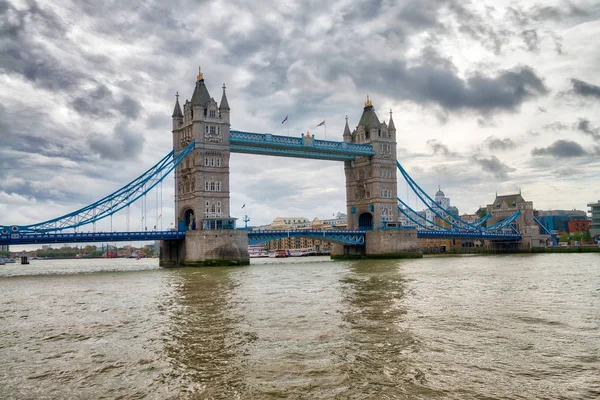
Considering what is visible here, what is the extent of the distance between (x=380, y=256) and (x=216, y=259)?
1036 inches

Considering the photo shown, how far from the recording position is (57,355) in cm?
1276

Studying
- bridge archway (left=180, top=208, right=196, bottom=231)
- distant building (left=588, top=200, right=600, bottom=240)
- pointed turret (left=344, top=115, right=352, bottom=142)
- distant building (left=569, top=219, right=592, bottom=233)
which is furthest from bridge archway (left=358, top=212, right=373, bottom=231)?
distant building (left=569, top=219, right=592, bottom=233)

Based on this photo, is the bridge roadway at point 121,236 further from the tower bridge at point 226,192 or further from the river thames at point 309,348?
the river thames at point 309,348

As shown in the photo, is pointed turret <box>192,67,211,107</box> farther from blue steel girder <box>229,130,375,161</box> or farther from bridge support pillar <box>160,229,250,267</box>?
bridge support pillar <box>160,229,250,267</box>

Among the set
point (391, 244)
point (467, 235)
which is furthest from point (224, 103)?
point (467, 235)

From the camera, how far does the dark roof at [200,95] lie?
6262cm

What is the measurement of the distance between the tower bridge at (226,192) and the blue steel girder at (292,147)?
0.13 meters

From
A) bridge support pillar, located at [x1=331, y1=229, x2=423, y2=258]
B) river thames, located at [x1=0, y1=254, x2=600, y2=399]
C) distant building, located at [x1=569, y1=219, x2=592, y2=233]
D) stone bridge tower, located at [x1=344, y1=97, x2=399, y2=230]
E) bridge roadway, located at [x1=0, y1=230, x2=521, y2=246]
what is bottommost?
river thames, located at [x1=0, y1=254, x2=600, y2=399]

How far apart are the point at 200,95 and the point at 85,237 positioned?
21156mm

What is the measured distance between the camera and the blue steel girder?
66188mm

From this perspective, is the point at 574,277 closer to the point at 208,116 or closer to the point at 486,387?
the point at 486,387

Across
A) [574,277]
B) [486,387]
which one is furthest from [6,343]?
[574,277]

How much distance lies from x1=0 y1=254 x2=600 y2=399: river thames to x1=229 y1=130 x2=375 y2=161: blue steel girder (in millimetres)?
43788

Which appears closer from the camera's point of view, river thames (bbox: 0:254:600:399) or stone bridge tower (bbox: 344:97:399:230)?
river thames (bbox: 0:254:600:399)
